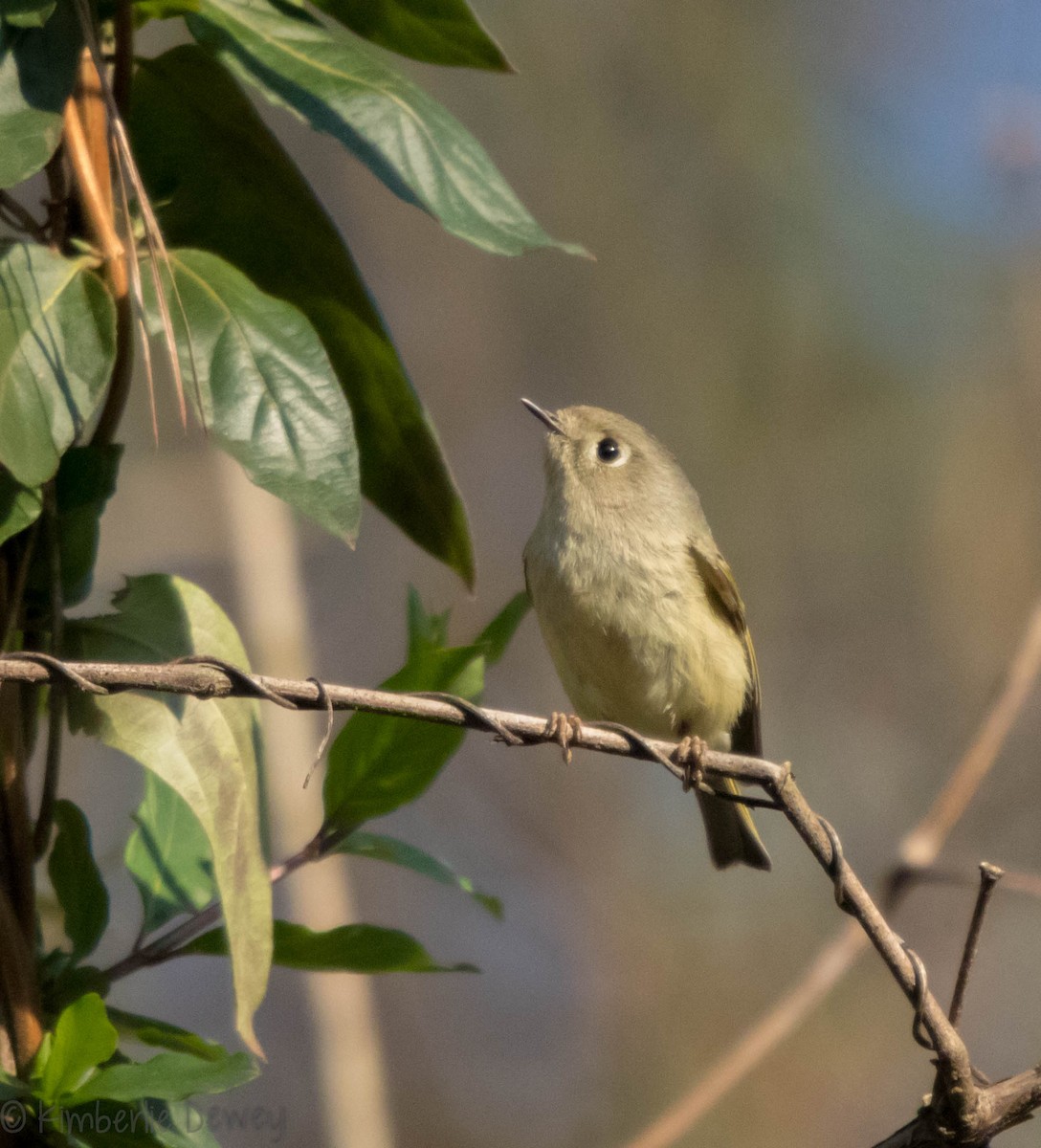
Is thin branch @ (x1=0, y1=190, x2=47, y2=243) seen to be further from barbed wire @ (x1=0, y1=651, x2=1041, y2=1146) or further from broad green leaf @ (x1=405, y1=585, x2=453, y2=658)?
broad green leaf @ (x1=405, y1=585, x2=453, y2=658)

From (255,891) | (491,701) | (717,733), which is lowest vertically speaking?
(491,701)

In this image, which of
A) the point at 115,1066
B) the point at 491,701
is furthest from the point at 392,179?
the point at 491,701

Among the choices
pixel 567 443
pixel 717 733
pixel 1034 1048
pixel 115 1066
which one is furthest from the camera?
pixel 1034 1048

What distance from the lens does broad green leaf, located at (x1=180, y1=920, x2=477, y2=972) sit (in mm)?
1600

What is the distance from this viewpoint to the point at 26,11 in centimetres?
135

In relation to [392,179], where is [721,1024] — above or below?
below

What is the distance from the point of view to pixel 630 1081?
5133 mm

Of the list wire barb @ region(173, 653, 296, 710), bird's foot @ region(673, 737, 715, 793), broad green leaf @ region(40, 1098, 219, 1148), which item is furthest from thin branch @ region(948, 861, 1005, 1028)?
broad green leaf @ region(40, 1098, 219, 1148)

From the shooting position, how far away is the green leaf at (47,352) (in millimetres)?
1278

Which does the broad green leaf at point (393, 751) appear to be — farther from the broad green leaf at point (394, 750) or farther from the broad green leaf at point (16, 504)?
the broad green leaf at point (16, 504)

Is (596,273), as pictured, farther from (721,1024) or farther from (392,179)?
(392,179)

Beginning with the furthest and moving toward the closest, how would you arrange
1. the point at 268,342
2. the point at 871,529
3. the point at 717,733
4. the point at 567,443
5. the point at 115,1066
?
the point at 871,529 → the point at 567,443 → the point at 717,733 → the point at 268,342 → the point at 115,1066

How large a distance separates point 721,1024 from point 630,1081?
16.7 inches

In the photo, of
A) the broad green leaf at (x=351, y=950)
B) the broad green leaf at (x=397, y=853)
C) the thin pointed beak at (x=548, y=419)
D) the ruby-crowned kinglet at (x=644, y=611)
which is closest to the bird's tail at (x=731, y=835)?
the ruby-crowned kinglet at (x=644, y=611)
